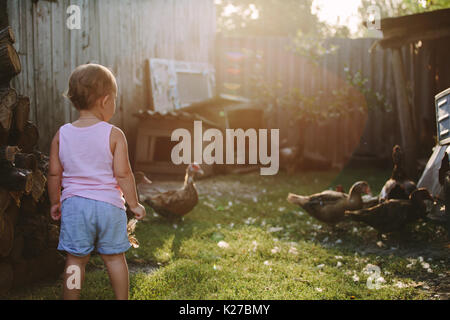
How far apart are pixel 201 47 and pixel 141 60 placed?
228 centimetres

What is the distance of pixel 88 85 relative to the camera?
242 cm

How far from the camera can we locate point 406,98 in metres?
7.07

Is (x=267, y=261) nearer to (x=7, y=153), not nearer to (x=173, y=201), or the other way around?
(x=173, y=201)

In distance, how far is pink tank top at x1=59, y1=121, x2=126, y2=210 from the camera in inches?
95.7

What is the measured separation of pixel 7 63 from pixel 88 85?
3.00 ft

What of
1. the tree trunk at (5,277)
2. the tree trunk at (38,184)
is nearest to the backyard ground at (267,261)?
the tree trunk at (5,277)

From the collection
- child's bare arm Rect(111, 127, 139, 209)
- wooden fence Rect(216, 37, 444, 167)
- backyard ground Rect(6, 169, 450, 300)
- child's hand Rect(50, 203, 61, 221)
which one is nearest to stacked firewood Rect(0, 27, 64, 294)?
backyard ground Rect(6, 169, 450, 300)

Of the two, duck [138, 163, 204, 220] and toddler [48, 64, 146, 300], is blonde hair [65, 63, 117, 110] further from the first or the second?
duck [138, 163, 204, 220]

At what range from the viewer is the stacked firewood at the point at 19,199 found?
276cm

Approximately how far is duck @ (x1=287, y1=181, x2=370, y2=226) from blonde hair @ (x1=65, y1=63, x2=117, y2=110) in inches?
126

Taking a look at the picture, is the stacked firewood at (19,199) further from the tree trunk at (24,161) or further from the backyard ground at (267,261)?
the backyard ground at (267,261)

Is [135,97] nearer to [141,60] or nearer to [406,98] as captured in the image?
[141,60]

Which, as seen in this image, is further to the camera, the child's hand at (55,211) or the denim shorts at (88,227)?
the child's hand at (55,211)
